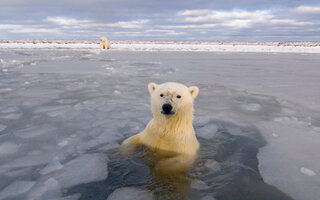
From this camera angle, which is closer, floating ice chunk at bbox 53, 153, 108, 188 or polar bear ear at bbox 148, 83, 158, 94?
floating ice chunk at bbox 53, 153, 108, 188

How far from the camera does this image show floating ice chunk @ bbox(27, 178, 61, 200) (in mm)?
2234

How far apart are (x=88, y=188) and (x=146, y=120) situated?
7.13 feet

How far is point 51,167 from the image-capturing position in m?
2.74

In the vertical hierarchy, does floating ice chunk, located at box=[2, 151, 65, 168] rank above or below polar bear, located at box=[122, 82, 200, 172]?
below

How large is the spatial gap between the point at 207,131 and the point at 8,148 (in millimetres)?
2664

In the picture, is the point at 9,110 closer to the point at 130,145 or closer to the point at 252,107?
the point at 130,145

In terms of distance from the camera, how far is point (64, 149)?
3.20 metres

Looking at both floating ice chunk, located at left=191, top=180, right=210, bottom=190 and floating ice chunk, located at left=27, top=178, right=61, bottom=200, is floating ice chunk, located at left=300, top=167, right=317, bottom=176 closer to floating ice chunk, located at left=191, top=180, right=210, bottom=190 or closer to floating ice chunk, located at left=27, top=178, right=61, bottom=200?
floating ice chunk, located at left=191, top=180, right=210, bottom=190

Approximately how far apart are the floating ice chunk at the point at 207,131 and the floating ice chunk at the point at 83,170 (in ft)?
5.08

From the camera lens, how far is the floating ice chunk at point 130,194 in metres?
2.23

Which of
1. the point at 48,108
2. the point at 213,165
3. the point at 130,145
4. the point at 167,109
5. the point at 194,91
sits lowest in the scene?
the point at 213,165

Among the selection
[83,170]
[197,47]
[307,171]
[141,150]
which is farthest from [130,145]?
→ [197,47]

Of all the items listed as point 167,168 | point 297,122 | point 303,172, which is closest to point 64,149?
point 167,168

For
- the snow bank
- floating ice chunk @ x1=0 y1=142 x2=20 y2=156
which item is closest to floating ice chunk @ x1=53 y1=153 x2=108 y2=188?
floating ice chunk @ x1=0 y1=142 x2=20 y2=156
